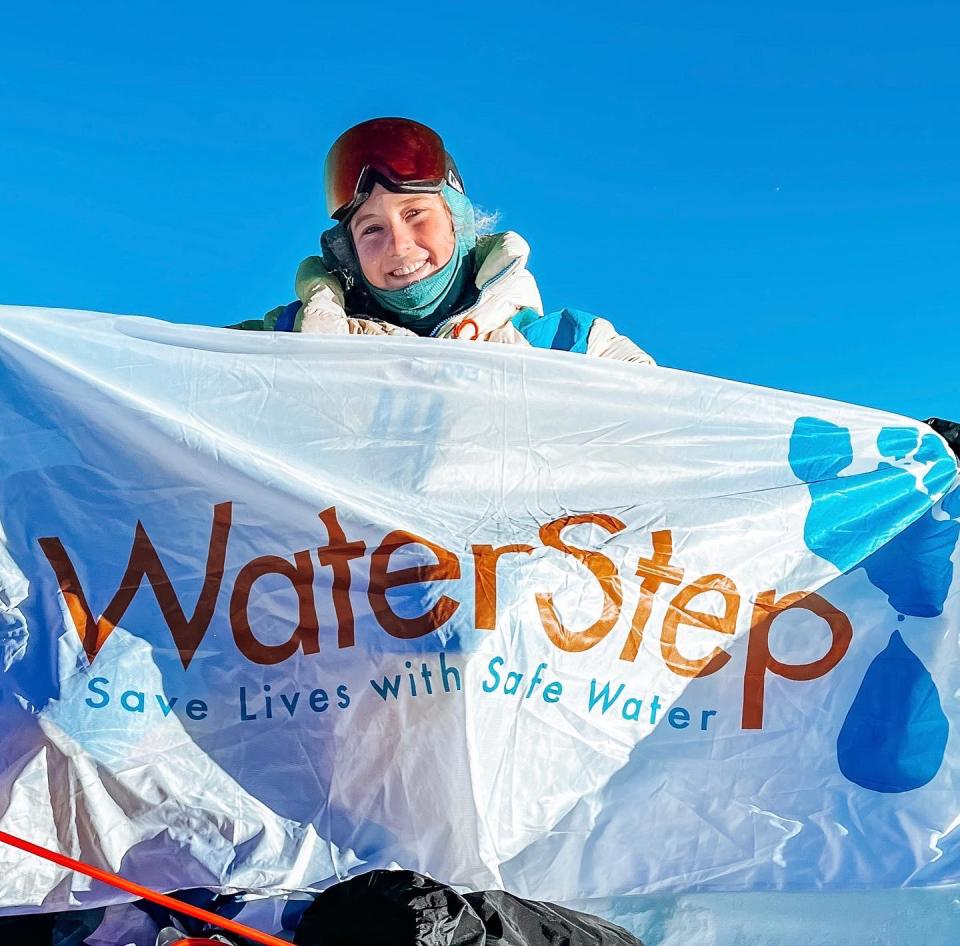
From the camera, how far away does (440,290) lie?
397cm

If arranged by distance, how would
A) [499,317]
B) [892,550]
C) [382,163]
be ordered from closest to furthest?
1. [892,550]
2. [499,317]
3. [382,163]

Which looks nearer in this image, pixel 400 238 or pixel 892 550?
pixel 892 550

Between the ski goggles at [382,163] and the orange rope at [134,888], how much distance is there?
233 cm

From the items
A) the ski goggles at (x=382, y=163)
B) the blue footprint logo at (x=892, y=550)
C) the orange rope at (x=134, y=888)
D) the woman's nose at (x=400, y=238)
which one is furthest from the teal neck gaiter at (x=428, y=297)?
the orange rope at (x=134, y=888)

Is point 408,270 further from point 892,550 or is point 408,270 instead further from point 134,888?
point 134,888

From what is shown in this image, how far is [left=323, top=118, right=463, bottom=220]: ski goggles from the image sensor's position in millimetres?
3975

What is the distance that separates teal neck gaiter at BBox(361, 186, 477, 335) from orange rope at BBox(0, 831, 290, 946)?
80.7 inches

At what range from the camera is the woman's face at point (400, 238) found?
3.91m

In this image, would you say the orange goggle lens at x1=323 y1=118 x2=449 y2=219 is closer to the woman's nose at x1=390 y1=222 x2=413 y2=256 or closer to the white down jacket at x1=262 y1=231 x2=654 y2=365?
the woman's nose at x1=390 y1=222 x2=413 y2=256

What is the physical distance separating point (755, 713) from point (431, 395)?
1.14 m

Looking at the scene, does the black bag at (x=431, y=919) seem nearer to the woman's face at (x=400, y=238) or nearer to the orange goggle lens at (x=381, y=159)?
the woman's face at (x=400, y=238)

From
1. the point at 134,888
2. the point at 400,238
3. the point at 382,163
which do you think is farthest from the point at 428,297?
the point at 134,888

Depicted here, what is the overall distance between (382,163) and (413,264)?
368mm

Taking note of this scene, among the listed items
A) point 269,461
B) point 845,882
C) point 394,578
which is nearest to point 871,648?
point 845,882
